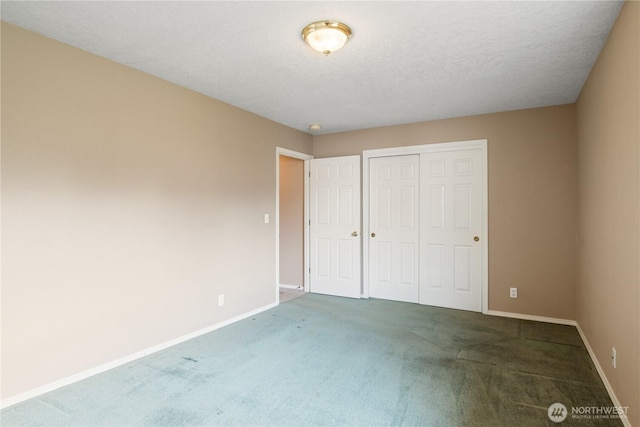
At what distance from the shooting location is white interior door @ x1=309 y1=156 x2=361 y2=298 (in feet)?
16.3

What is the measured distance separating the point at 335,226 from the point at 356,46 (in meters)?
2.99

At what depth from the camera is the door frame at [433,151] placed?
4.16 m

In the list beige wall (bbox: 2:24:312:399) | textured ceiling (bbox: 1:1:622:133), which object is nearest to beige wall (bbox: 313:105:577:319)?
textured ceiling (bbox: 1:1:622:133)

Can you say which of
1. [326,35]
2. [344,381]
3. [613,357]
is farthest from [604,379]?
[326,35]

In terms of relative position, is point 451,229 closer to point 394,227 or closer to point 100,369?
point 394,227

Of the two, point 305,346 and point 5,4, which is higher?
point 5,4

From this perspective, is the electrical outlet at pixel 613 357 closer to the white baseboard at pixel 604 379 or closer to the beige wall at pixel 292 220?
the white baseboard at pixel 604 379

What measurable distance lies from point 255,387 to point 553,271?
3.48 metres

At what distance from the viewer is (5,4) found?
77.7 inches

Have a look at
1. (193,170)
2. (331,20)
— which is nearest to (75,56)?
(193,170)

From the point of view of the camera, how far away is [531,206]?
3.93 m

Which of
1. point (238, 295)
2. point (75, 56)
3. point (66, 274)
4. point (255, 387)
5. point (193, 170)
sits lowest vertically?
point (255, 387)

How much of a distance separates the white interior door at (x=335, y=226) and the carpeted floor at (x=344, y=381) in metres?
1.41

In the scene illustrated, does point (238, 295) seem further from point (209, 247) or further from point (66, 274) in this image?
A: point (66, 274)
